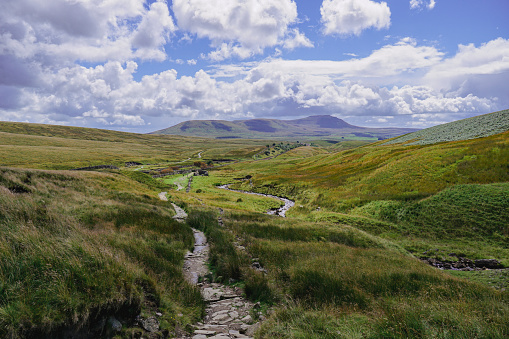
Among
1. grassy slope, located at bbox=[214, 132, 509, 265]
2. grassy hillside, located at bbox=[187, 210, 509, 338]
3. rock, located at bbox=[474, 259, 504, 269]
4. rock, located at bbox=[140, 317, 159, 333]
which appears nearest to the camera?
grassy hillside, located at bbox=[187, 210, 509, 338]

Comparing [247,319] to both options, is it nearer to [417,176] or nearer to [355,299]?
[355,299]

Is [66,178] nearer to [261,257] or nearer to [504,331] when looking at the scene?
[261,257]

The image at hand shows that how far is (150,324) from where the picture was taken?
5582mm

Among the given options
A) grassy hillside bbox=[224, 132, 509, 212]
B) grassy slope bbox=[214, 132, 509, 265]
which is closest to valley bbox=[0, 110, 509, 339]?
grassy slope bbox=[214, 132, 509, 265]

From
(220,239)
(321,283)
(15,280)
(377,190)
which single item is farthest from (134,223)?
(377,190)

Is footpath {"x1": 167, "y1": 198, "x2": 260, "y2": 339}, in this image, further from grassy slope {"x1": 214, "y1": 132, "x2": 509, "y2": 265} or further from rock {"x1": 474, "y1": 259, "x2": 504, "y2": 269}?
grassy slope {"x1": 214, "y1": 132, "x2": 509, "y2": 265}

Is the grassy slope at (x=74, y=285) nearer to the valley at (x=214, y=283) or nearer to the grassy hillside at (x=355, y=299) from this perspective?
the valley at (x=214, y=283)

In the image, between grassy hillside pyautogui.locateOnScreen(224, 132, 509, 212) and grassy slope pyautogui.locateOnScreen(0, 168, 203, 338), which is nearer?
grassy slope pyautogui.locateOnScreen(0, 168, 203, 338)

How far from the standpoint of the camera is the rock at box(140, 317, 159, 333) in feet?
17.9

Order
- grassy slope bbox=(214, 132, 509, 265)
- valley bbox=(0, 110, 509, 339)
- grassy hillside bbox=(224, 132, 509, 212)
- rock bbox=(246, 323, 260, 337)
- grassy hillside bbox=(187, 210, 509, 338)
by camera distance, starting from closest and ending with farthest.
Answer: valley bbox=(0, 110, 509, 339), grassy hillside bbox=(187, 210, 509, 338), rock bbox=(246, 323, 260, 337), grassy slope bbox=(214, 132, 509, 265), grassy hillside bbox=(224, 132, 509, 212)

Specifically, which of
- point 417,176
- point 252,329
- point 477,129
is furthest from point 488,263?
point 477,129

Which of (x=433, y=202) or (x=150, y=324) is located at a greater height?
(x=150, y=324)

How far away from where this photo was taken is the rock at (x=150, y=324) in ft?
17.9

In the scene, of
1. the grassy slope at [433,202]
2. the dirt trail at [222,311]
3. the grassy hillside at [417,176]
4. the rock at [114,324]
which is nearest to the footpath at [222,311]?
the dirt trail at [222,311]
